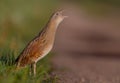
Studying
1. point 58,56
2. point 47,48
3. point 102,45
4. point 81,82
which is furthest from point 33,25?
point 47,48

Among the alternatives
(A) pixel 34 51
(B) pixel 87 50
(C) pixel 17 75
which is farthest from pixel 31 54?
(B) pixel 87 50

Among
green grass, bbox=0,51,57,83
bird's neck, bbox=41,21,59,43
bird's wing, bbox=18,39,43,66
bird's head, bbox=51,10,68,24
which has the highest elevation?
bird's head, bbox=51,10,68,24

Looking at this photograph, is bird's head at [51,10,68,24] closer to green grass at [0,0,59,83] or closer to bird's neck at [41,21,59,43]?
bird's neck at [41,21,59,43]

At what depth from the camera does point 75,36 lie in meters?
22.9

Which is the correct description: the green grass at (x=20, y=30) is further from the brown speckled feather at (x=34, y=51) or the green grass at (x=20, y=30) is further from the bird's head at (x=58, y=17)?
the bird's head at (x=58, y=17)

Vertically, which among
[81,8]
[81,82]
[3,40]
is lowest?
[81,82]

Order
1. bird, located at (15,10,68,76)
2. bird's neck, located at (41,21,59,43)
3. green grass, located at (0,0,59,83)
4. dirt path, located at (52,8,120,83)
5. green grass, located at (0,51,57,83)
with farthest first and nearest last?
dirt path, located at (52,8,120,83), bird's neck, located at (41,21,59,43), bird, located at (15,10,68,76), green grass, located at (0,0,59,83), green grass, located at (0,51,57,83)

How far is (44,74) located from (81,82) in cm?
98

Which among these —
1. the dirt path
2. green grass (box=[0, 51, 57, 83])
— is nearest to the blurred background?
the dirt path

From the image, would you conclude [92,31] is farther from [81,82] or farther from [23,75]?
[23,75]

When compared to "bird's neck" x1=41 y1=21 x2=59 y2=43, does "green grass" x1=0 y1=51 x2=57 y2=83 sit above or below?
below

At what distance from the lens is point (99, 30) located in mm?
24516

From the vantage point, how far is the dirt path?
1294 centimetres

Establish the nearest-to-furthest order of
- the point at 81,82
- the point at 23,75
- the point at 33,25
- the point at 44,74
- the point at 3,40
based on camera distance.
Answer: the point at 23,75 → the point at 44,74 → the point at 81,82 → the point at 3,40 → the point at 33,25
